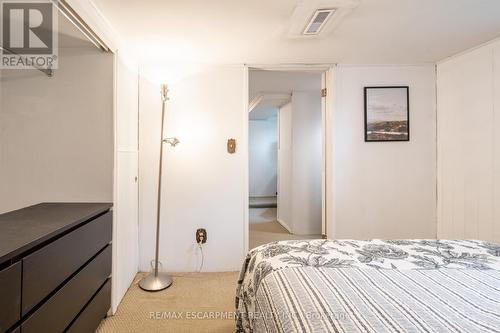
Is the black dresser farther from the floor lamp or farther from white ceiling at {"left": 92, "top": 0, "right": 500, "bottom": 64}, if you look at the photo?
white ceiling at {"left": 92, "top": 0, "right": 500, "bottom": 64}

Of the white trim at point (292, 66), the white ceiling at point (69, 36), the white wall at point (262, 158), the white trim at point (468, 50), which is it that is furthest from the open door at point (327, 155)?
the white wall at point (262, 158)

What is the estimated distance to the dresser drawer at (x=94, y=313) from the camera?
4.95ft

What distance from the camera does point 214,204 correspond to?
2811 mm

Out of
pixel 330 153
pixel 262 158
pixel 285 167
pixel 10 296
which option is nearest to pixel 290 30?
pixel 330 153

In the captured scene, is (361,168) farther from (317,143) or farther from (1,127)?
(1,127)

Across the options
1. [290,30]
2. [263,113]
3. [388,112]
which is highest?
[263,113]

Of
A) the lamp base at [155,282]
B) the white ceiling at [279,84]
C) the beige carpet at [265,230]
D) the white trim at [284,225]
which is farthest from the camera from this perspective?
the white trim at [284,225]

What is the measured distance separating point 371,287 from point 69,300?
1474 mm

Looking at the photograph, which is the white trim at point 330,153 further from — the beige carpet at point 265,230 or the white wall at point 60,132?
the white wall at point 60,132

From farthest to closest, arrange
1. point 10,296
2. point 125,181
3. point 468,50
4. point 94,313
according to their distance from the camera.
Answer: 1. point 468,50
2. point 125,181
3. point 94,313
4. point 10,296

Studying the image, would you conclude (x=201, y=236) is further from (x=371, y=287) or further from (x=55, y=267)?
(x=371, y=287)

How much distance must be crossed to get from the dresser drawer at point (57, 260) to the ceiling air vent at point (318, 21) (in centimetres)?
196

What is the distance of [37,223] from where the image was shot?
1388 millimetres

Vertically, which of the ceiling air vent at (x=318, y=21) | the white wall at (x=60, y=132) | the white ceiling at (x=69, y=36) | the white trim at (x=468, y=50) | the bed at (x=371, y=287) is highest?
the white trim at (x=468, y=50)
